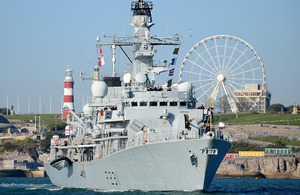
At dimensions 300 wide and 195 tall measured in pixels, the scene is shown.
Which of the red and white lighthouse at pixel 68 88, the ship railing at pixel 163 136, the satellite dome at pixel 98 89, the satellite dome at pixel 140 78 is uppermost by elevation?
the red and white lighthouse at pixel 68 88

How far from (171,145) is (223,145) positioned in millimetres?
3375

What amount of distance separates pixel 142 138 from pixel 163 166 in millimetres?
2176

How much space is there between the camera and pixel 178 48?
138ft

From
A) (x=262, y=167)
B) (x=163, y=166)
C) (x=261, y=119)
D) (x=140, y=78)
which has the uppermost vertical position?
(x=140, y=78)

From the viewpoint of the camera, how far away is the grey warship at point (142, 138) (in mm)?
31922

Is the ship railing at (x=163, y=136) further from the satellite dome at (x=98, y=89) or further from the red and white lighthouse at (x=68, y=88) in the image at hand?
the red and white lighthouse at (x=68, y=88)

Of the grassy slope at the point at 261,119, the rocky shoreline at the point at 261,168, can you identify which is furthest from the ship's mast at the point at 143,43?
the grassy slope at the point at 261,119

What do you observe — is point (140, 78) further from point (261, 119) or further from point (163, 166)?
point (261, 119)

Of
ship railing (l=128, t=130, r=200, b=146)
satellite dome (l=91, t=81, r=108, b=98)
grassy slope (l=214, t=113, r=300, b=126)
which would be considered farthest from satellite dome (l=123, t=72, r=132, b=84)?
grassy slope (l=214, t=113, r=300, b=126)

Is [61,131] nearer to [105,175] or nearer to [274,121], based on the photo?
[274,121]

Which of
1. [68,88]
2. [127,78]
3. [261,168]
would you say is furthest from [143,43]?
[68,88]

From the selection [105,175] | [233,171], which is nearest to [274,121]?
[233,171]

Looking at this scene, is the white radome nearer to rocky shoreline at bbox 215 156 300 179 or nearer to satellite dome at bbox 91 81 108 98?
satellite dome at bbox 91 81 108 98

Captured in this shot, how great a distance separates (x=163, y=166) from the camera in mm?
32406
